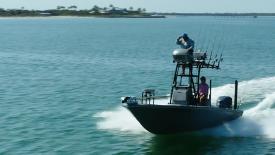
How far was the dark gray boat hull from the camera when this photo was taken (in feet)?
64.0

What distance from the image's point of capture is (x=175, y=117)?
19.9 m

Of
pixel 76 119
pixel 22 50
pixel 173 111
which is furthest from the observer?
pixel 22 50

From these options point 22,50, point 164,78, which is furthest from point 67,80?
point 22,50

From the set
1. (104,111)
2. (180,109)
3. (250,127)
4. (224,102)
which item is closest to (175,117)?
(180,109)

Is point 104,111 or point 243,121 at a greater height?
point 243,121

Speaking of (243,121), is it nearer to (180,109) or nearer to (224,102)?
(224,102)

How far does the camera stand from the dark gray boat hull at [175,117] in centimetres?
1952

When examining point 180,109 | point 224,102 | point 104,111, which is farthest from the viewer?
point 104,111

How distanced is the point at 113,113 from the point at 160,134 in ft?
17.2

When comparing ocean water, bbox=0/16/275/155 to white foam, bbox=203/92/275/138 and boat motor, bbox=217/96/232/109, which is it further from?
boat motor, bbox=217/96/232/109

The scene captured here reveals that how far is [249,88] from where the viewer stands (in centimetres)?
3138

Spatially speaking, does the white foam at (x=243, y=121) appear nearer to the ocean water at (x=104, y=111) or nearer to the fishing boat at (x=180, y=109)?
the ocean water at (x=104, y=111)

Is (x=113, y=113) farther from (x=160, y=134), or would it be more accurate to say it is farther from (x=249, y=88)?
(x=249, y=88)

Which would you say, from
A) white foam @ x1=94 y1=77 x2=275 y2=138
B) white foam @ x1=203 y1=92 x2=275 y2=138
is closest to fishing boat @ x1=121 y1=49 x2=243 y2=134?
white foam @ x1=203 y1=92 x2=275 y2=138
